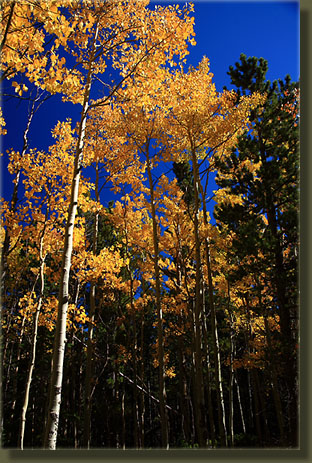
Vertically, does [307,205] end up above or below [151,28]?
below

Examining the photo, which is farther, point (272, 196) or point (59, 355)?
point (272, 196)

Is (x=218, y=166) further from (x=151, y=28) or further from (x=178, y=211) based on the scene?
(x=151, y=28)

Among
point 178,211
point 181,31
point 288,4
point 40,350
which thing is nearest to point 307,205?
point 288,4

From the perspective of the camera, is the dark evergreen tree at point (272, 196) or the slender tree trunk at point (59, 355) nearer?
the slender tree trunk at point (59, 355)

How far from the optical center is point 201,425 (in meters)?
4.88

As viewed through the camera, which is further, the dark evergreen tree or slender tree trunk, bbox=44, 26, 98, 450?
the dark evergreen tree

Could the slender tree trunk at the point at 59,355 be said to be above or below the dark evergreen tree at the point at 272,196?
below

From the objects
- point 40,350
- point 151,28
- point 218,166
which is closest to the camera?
point 151,28

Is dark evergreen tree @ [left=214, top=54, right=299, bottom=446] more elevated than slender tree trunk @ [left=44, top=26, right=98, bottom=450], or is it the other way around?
dark evergreen tree @ [left=214, top=54, right=299, bottom=446]

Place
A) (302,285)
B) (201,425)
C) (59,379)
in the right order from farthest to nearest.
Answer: (201,425) < (302,285) < (59,379)

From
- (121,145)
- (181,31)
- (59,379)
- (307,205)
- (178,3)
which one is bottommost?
(59,379)

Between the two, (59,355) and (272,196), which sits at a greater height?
(272,196)

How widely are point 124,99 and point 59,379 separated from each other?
3.39 metres

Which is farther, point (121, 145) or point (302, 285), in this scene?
point (121, 145)
